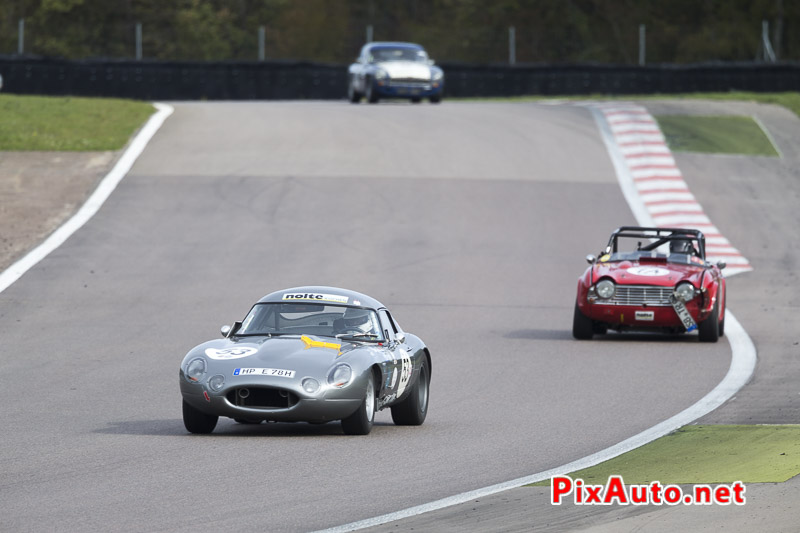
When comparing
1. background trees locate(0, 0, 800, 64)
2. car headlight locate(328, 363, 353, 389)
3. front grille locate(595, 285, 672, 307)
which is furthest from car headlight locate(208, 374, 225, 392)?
background trees locate(0, 0, 800, 64)

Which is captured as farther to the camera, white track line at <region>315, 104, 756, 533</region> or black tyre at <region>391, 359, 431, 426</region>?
black tyre at <region>391, 359, 431, 426</region>

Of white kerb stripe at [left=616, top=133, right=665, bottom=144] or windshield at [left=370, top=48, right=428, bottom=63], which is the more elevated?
windshield at [left=370, top=48, right=428, bottom=63]

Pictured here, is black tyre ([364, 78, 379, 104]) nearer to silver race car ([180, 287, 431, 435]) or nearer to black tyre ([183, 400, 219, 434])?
silver race car ([180, 287, 431, 435])

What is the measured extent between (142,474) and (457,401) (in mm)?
4566

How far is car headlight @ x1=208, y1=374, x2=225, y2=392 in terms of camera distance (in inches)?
396

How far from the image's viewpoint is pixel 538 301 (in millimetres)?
20656

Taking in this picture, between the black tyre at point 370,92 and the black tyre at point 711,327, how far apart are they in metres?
21.9

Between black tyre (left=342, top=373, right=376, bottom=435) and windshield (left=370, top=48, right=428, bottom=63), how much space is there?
28189mm

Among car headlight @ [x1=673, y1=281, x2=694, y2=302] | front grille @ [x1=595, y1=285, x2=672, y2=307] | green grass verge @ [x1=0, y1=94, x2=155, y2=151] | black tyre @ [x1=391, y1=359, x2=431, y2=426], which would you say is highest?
black tyre @ [x1=391, y1=359, x2=431, y2=426]

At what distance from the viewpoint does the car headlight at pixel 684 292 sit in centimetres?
1734

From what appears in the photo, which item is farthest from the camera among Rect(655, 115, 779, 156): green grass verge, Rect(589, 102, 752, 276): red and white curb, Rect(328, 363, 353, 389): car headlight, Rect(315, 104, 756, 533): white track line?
Rect(655, 115, 779, 156): green grass verge

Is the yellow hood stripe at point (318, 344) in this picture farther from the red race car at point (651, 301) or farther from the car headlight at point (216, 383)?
the red race car at point (651, 301)

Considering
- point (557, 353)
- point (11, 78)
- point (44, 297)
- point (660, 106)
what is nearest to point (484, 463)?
point (557, 353)

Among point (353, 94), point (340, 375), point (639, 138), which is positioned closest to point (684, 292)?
point (340, 375)
